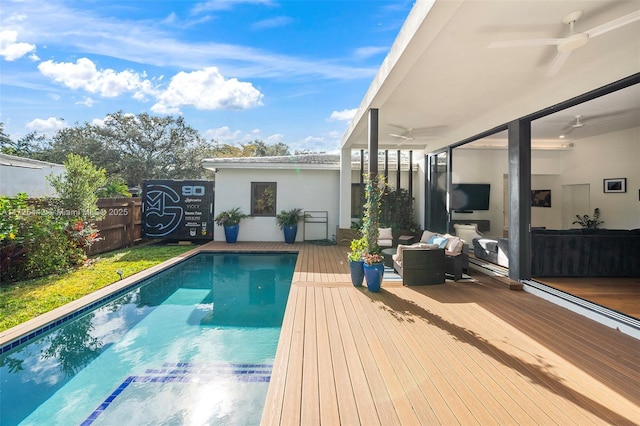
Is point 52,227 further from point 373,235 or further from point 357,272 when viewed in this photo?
point 373,235

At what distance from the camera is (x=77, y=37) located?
28.1 ft

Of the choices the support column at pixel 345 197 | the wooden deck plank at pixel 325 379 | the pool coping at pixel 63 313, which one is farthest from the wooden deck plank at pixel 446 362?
the support column at pixel 345 197

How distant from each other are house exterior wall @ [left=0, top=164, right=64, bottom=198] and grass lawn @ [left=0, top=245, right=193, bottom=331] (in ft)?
14.3

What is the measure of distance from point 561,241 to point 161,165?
2159 cm

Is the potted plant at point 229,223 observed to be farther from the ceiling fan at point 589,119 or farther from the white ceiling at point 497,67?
the ceiling fan at point 589,119

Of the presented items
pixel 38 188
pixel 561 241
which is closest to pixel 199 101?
pixel 38 188

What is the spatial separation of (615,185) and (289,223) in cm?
908

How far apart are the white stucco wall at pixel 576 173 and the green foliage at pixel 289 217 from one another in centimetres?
509

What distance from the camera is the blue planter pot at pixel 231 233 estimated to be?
1030 cm

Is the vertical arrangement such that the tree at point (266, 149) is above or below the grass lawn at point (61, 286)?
above

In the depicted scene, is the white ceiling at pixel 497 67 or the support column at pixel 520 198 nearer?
the white ceiling at pixel 497 67

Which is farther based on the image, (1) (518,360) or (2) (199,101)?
(2) (199,101)

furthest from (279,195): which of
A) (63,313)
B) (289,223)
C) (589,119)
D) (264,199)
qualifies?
(589,119)

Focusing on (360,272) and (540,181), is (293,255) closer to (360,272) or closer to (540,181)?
(360,272)
